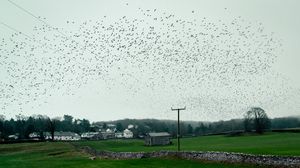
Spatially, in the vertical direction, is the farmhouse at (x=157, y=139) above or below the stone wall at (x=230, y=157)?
above

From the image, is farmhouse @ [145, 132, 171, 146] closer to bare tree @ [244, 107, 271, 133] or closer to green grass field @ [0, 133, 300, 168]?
green grass field @ [0, 133, 300, 168]

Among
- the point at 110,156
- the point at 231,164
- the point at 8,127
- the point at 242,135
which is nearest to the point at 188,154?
the point at 231,164

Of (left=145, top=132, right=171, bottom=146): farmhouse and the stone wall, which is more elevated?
(left=145, top=132, right=171, bottom=146): farmhouse

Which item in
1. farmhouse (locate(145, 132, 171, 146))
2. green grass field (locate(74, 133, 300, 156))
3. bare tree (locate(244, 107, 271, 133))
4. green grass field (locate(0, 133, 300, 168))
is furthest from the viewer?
bare tree (locate(244, 107, 271, 133))

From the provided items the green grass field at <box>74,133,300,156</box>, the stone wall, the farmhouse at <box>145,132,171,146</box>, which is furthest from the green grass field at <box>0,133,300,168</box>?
the farmhouse at <box>145,132,171,146</box>

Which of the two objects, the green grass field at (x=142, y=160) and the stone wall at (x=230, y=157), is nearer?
the stone wall at (x=230, y=157)

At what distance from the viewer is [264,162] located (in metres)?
36.9

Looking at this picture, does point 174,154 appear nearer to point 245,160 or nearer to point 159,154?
point 159,154

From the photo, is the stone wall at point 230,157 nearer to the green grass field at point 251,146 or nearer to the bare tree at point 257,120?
the green grass field at point 251,146

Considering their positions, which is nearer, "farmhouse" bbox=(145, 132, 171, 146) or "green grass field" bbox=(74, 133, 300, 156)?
"green grass field" bbox=(74, 133, 300, 156)

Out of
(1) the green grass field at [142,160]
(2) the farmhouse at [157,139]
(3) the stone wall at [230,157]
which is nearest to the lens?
(3) the stone wall at [230,157]

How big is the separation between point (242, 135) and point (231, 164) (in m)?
77.0

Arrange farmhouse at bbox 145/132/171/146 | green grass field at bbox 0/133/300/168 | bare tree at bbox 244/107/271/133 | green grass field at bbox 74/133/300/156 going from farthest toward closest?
bare tree at bbox 244/107/271/133 → farmhouse at bbox 145/132/171/146 → green grass field at bbox 74/133/300/156 → green grass field at bbox 0/133/300/168

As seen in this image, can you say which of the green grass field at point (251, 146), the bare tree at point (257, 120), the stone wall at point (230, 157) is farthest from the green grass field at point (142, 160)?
the bare tree at point (257, 120)
